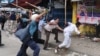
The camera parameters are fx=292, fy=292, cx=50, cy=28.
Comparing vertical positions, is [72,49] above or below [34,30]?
below

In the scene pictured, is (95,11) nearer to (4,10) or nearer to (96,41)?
(96,41)

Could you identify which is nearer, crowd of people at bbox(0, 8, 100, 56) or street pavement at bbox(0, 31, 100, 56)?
crowd of people at bbox(0, 8, 100, 56)

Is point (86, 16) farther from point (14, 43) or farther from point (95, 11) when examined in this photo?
point (14, 43)

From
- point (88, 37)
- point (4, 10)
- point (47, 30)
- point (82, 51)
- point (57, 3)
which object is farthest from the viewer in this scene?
point (4, 10)

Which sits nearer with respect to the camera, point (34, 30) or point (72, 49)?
point (34, 30)

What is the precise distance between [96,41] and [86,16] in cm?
188

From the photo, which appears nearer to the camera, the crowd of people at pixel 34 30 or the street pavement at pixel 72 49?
the crowd of people at pixel 34 30

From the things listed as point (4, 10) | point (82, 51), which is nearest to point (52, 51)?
point (82, 51)

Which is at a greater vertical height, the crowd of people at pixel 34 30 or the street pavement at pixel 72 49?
the crowd of people at pixel 34 30

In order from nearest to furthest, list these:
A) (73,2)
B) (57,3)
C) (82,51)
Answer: (82,51) < (73,2) < (57,3)

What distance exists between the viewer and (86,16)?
1588 centimetres

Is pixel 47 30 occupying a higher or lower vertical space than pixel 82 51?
higher

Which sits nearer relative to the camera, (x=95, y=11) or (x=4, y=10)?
(x=95, y=11)

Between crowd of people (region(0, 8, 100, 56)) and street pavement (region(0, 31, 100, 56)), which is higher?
crowd of people (region(0, 8, 100, 56))
